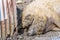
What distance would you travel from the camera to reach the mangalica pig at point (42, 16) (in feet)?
8.07

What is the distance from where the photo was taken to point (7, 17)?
2.26m

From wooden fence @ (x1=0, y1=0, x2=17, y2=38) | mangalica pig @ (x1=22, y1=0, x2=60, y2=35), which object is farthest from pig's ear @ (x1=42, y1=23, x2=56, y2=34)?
wooden fence @ (x1=0, y1=0, x2=17, y2=38)

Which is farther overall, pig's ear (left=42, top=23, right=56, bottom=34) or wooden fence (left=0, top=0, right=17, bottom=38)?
pig's ear (left=42, top=23, right=56, bottom=34)

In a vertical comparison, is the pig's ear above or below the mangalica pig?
below

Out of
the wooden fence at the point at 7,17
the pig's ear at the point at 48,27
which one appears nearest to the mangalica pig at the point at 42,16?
the pig's ear at the point at 48,27

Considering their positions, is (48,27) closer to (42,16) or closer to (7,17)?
(42,16)

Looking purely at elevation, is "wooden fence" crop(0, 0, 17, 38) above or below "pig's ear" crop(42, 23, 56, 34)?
above

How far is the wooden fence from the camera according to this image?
7.16ft

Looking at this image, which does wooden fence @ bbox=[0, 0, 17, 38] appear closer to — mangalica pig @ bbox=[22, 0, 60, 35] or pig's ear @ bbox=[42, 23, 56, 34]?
mangalica pig @ bbox=[22, 0, 60, 35]

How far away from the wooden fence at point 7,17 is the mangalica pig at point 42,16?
286 mm

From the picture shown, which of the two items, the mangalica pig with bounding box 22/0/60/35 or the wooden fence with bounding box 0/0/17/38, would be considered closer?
the wooden fence with bounding box 0/0/17/38

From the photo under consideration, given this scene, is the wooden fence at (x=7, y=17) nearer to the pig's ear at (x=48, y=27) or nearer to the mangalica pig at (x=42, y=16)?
the mangalica pig at (x=42, y=16)

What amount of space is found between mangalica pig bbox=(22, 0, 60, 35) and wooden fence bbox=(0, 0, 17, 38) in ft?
0.94

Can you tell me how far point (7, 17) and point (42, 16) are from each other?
605 millimetres
